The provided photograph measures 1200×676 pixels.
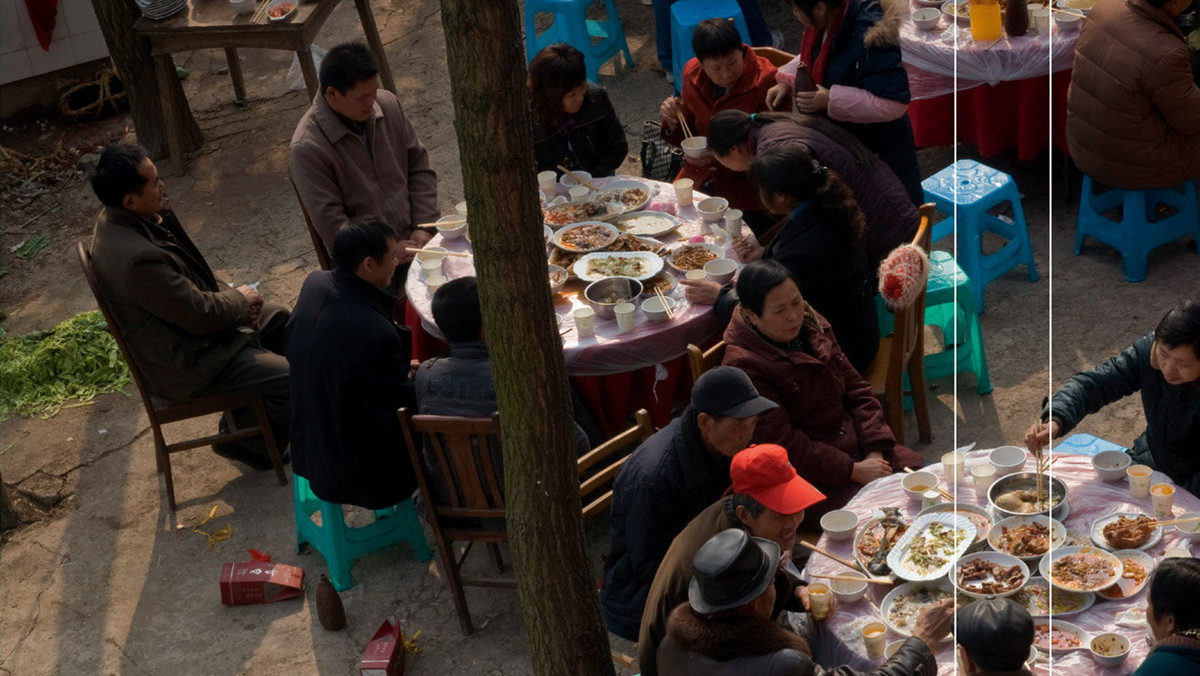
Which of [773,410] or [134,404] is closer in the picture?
[773,410]

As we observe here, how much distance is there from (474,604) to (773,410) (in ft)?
5.41

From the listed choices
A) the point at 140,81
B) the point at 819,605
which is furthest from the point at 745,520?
the point at 140,81

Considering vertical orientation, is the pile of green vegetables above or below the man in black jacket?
below

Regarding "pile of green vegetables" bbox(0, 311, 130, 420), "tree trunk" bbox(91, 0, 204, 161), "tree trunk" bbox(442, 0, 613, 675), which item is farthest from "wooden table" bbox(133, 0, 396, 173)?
"tree trunk" bbox(442, 0, 613, 675)

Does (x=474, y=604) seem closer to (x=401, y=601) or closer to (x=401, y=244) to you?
(x=401, y=601)

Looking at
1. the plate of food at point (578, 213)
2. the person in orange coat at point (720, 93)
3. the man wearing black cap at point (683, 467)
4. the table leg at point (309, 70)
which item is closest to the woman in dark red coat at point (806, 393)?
the man wearing black cap at point (683, 467)

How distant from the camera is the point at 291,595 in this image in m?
5.68

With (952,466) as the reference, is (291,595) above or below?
below

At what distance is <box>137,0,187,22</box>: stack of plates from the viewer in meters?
8.76

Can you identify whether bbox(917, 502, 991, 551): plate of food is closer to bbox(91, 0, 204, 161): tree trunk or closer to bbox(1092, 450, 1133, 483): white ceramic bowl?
bbox(1092, 450, 1133, 483): white ceramic bowl

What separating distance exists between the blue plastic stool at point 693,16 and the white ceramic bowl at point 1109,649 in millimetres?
5496

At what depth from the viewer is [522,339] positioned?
348 centimetres

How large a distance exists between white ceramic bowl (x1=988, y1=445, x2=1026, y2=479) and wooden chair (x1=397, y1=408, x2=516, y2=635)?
1.73 m

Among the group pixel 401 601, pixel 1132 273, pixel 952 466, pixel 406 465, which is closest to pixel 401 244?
pixel 406 465
